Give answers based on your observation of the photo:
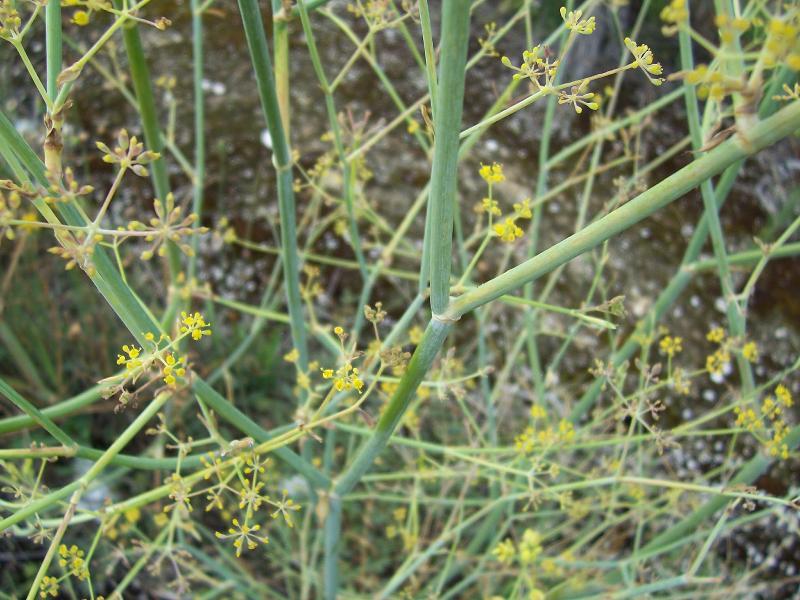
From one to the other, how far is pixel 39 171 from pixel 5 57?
1.90 metres

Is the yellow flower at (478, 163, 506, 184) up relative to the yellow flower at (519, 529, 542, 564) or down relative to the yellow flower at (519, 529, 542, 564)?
up

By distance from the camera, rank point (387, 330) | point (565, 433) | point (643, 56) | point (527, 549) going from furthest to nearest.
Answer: point (387, 330) < point (527, 549) < point (565, 433) < point (643, 56)

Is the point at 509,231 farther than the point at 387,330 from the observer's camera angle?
No

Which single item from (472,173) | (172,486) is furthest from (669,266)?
(172,486)

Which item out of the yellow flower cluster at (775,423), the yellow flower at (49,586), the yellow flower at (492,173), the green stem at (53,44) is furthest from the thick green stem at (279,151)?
the yellow flower cluster at (775,423)

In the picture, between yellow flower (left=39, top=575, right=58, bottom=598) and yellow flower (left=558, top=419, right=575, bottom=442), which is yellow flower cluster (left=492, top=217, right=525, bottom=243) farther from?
yellow flower (left=39, top=575, right=58, bottom=598)

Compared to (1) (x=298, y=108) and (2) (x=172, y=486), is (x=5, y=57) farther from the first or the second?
(2) (x=172, y=486)

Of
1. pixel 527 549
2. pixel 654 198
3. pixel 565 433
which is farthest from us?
pixel 527 549

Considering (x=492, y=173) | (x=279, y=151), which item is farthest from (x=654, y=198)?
(x=279, y=151)

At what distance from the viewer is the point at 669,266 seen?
285 cm

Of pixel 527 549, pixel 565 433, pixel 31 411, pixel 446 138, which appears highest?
pixel 446 138

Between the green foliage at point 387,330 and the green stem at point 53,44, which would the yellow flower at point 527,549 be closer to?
the green foliage at point 387,330

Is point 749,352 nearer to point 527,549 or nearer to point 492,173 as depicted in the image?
point 527,549

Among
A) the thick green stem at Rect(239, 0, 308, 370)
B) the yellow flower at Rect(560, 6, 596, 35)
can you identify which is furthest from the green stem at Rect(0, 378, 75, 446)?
the yellow flower at Rect(560, 6, 596, 35)
